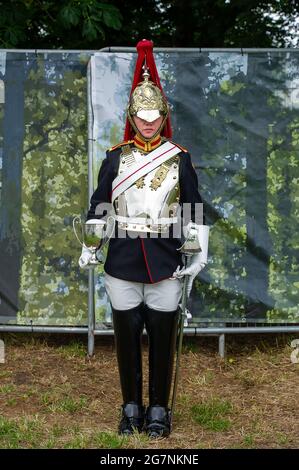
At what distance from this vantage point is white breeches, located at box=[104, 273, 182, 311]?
402cm

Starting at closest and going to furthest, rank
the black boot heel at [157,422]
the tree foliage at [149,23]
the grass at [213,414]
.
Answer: the black boot heel at [157,422]
the grass at [213,414]
the tree foliage at [149,23]

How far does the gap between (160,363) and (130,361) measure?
156mm

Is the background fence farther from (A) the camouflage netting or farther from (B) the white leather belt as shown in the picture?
(B) the white leather belt

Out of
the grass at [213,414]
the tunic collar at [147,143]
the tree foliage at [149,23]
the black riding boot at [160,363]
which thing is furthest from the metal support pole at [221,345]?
the tree foliage at [149,23]

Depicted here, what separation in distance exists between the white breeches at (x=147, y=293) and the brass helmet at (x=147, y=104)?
0.75m

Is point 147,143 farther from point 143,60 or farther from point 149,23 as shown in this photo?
point 149,23

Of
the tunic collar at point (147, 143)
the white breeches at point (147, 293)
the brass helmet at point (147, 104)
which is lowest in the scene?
the white breeches at point (147, 293)

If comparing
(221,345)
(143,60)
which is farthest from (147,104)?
(221,345)

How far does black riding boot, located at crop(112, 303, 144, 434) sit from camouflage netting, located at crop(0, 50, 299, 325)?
3.99ft

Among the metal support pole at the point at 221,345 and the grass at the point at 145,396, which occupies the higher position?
the metal support pole at the point at 221,345

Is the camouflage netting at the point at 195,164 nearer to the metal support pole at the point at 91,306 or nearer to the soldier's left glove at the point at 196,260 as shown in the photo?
the metal support pole at the point at 91,306

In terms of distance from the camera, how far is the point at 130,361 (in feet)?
13.5

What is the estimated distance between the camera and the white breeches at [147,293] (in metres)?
4.02

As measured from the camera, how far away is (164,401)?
415 cm
